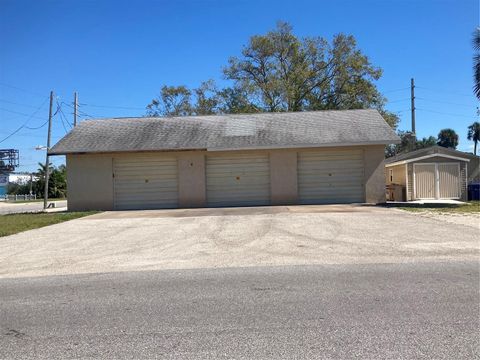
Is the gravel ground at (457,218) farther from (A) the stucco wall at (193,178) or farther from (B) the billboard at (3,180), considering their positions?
(B) the billboard at (3,180)

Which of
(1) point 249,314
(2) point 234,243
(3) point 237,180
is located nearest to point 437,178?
(3) point 237,180

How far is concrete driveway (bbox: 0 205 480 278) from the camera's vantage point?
9.16m

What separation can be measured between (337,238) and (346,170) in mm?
11666

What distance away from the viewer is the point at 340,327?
5.04 metres

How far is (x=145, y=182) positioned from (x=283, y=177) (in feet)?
22.3

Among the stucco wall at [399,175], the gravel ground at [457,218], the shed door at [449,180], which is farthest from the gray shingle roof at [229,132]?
the gravel ground at [457,218]

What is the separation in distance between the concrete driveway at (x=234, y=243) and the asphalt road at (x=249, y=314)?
39.7 inches

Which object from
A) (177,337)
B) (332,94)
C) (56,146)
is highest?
(332,94)

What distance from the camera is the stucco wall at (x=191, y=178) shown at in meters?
22.7

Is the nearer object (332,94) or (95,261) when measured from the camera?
(95,261)

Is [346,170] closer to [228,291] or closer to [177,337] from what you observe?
[228,291]

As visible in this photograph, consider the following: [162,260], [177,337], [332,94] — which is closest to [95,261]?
[162,260]

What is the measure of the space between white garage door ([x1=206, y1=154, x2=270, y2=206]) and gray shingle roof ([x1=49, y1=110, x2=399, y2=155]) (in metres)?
0.88

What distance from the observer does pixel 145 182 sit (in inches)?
926
